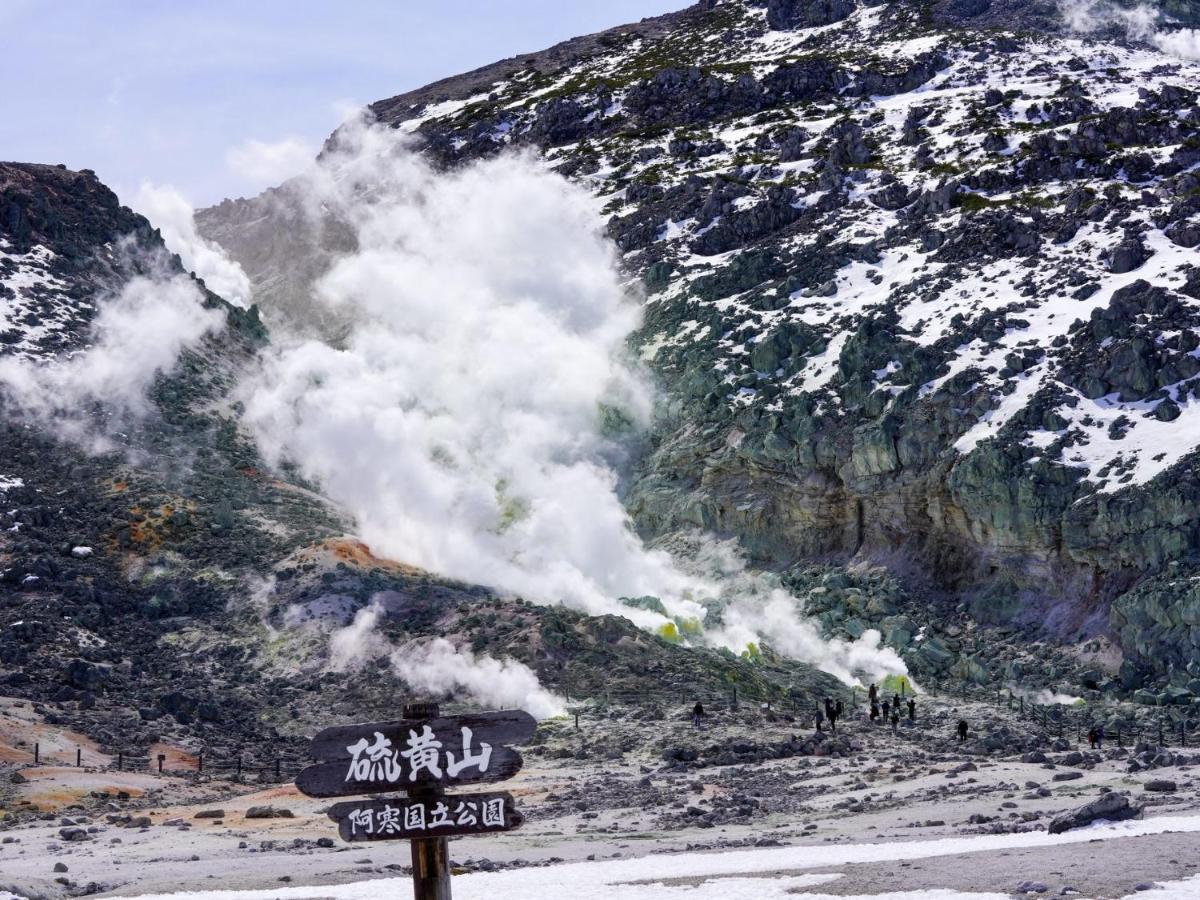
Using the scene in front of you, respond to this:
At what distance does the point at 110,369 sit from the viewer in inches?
3469

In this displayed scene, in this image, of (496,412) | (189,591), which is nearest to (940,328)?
(496,412)

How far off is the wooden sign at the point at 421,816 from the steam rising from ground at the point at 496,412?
4530 cm

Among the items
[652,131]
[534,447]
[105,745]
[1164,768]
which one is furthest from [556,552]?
[652,131]

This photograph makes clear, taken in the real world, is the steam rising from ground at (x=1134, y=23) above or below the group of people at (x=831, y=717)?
above

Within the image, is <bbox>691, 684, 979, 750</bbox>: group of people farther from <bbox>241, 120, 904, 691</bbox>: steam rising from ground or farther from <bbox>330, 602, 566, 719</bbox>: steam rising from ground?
<bbox>241, 120, 904, 691</bbox>: steam rising from ground

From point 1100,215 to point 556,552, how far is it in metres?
39.5

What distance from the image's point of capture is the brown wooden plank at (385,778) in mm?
17578

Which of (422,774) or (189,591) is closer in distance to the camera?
(422,774)

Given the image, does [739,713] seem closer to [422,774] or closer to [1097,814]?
[1097,814]

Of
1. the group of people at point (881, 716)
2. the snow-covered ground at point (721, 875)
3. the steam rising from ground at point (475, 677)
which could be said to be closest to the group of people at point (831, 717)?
the group of people at point (881, 716)

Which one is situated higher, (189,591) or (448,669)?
(189,591)

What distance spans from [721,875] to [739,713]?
3369cm

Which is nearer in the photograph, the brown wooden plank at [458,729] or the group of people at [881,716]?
the brown wooden plank at [458,729]

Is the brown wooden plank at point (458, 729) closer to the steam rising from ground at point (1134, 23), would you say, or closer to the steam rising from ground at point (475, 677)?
the steam rising from ground at point (475, 677)
